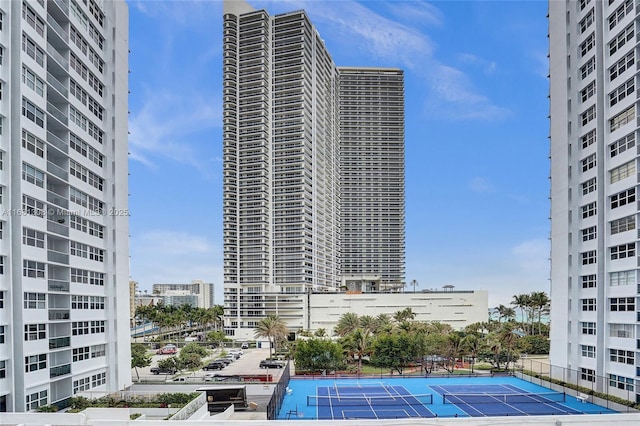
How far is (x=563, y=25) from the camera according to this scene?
3878 centimetres

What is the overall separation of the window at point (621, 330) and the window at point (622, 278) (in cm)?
262

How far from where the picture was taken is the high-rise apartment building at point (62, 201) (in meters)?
25.0

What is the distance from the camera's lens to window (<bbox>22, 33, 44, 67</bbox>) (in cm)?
2622

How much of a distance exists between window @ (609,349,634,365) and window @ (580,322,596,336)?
69.9 inches

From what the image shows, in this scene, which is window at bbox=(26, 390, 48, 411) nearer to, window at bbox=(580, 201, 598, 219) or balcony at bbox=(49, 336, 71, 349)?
balcony at bbox=(49, 336, 71, 349)

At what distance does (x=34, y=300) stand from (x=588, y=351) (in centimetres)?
3517

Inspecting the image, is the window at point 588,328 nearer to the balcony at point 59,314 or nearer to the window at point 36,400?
the balcony at point 59,314

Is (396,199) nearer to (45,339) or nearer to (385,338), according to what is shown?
(385,338)

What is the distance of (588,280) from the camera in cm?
3531

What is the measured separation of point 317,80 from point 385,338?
68.2 metres

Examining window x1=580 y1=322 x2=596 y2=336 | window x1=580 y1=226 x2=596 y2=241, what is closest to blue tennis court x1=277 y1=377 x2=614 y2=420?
window x1=580 y1=322 x2=596 y2=336

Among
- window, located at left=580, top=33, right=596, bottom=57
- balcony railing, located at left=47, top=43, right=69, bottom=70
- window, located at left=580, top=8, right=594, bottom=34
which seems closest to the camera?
balcony railing, located at left=47, top=43, right=69, bottom=70

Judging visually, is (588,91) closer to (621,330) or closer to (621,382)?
(621,330)

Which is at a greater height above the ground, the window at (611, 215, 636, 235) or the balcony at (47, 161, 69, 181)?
the balcony at (47, 161, 69, 181)
